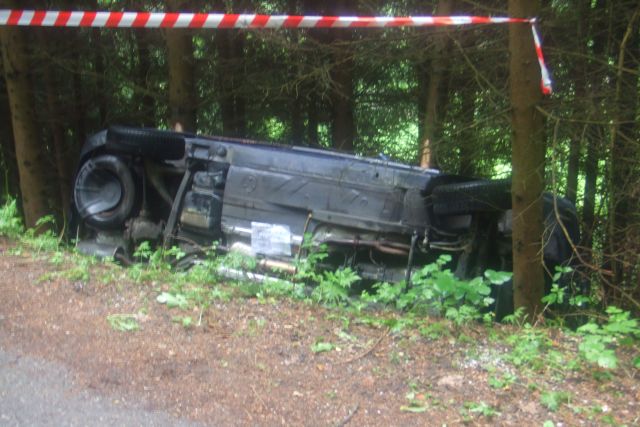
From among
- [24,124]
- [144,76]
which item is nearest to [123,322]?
[24,124]

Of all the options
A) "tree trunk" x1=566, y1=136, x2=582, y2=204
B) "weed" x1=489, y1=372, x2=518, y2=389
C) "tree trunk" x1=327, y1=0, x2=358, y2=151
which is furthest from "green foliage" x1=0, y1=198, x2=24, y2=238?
"tree trunk" x1=566, y1=136, x2=582, y2=204

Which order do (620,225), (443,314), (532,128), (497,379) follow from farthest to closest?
1. (620,225)
2. (532,128)
3. (443,314)
4. (497,379)

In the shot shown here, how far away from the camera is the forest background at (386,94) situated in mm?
6113

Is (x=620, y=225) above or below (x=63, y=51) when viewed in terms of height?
below

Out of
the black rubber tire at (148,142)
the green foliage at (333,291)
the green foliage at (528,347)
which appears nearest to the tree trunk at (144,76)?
the black rubber tire at (148,142)

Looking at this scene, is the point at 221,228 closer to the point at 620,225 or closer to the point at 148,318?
the point at 148,318

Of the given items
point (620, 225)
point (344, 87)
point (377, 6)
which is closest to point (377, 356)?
point (620, 225)

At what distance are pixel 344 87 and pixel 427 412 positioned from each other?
8283 millimetres

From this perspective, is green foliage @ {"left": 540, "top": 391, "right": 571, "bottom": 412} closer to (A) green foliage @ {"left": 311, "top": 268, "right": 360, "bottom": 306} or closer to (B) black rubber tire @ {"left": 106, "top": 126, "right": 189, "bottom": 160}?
(A) green foliage @ {"left": 311, "top": 268, "right": 360, "bottom": 306}

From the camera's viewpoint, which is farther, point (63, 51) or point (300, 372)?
point (63, 51)

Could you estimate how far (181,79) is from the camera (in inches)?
421

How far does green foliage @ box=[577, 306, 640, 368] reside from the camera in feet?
11.8

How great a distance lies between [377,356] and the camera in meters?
3.92

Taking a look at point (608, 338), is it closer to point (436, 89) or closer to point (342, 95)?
point (436, 89)
